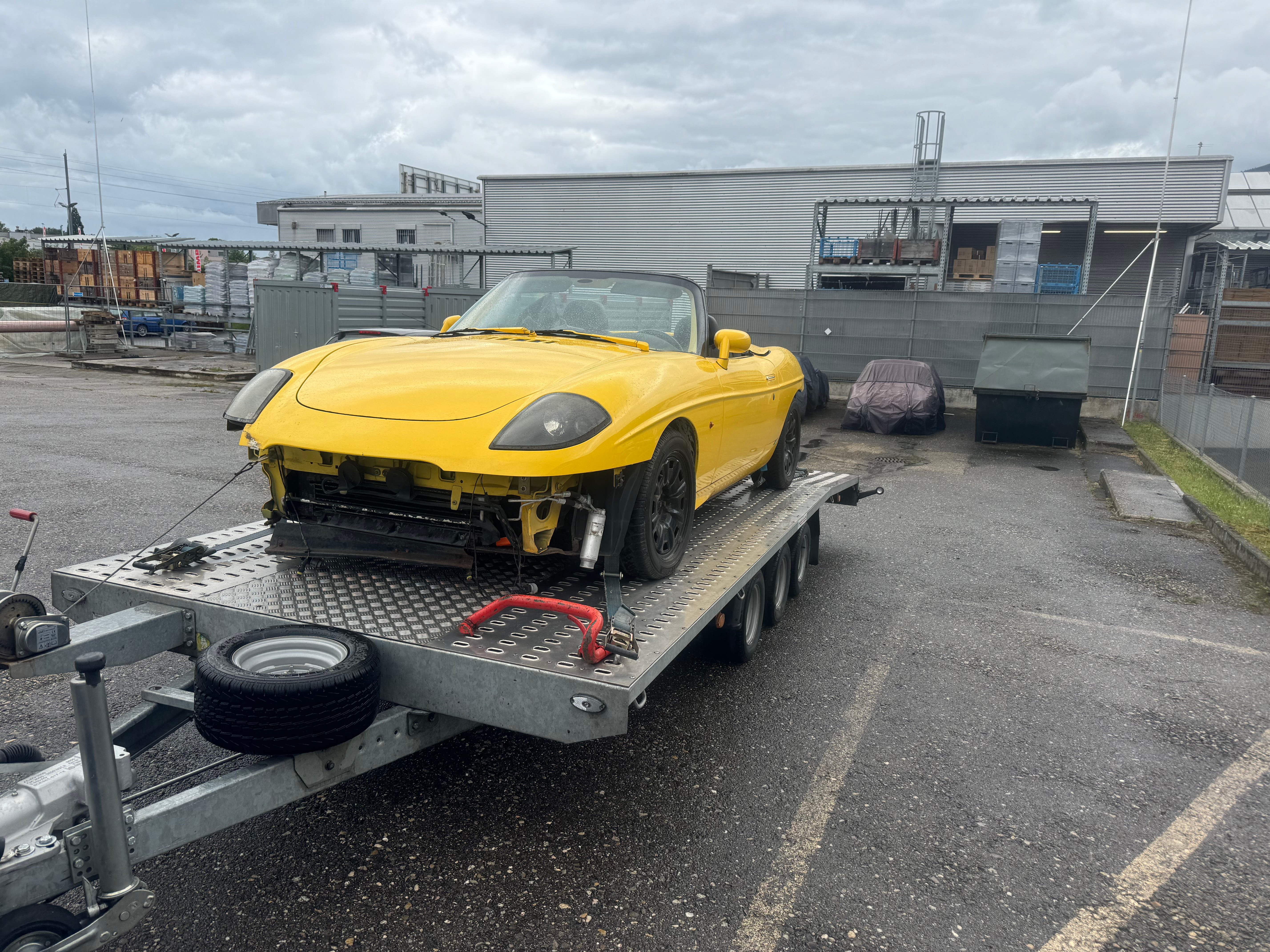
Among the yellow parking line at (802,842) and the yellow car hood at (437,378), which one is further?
the yellow car hood at (437,378)

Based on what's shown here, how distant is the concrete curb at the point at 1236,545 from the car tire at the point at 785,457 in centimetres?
373

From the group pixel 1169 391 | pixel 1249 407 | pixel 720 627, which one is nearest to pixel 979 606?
pixel 720 627

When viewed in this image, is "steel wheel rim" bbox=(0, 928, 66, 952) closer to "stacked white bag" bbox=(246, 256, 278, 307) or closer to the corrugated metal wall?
the corrugated metal wall

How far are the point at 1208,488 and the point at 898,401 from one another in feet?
18.3

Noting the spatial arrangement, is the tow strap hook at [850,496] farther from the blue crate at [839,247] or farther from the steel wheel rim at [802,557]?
the blue crate at [839,247]

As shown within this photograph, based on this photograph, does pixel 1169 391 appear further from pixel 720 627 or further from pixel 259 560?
pixel 259 560

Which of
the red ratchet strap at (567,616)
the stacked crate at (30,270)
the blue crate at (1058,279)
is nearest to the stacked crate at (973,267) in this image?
the blue crate at (1058,279)

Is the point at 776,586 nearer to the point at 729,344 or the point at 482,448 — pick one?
the point at 729,344

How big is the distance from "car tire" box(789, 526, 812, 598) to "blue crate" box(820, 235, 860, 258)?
1581 cm

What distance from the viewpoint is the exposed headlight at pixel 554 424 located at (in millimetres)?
3051

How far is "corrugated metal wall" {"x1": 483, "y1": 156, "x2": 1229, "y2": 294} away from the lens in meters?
25.5

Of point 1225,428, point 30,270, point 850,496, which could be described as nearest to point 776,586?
point 850,496

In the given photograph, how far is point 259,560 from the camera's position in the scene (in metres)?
3.69

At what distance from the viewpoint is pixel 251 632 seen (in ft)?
8.85
